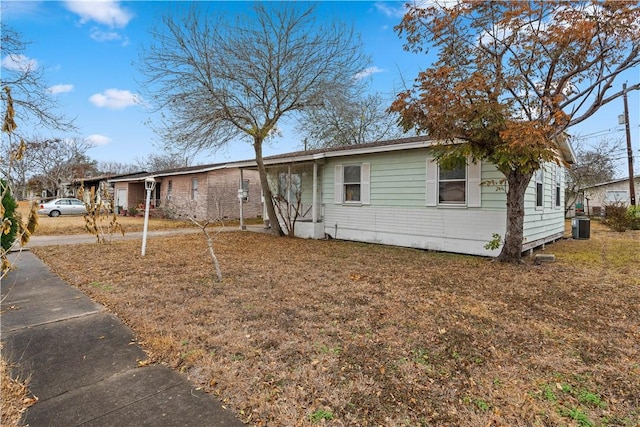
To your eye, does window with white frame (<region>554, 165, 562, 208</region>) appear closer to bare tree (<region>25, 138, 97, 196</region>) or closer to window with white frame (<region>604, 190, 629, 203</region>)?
window with white frame (<region>604, 190, 629, 203</region>)

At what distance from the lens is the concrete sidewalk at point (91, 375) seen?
2.22 metres

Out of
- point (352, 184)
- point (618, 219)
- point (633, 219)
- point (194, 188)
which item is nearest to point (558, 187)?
point (618, 219)

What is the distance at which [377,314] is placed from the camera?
4.09 metres

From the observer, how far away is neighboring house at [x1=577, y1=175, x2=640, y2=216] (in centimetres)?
2611

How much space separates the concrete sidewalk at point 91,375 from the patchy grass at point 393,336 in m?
0.17

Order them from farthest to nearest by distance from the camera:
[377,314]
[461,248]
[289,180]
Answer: [289,180] → [461,248] → [377,314]

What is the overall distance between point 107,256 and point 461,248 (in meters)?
8.53

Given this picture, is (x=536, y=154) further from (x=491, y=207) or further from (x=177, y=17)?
(x=177, y=17)

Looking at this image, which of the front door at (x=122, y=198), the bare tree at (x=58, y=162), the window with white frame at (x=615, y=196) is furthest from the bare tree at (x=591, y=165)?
the bare tree at (x=58, y=162)

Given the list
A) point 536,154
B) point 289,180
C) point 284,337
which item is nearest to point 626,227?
point 536,154

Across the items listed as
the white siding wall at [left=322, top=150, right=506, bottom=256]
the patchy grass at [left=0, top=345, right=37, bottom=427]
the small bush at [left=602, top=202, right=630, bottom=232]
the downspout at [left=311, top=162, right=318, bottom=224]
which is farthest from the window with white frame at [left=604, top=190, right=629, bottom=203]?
the patchy grass at [left=0, top=345, right=37, bottom=427]

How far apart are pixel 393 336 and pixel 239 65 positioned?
855 centimetres

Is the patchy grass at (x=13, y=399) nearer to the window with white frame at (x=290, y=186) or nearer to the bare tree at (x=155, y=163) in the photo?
the window with white frame at (x=290, y=186)

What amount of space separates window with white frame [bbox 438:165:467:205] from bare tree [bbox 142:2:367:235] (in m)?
4.16
